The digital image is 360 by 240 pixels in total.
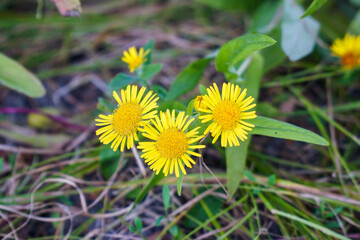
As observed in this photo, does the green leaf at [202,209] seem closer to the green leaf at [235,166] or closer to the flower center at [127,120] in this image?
the green leaf at [235,166]

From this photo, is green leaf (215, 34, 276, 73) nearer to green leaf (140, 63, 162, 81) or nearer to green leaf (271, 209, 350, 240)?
green leaf (140, 63, 162, 81)

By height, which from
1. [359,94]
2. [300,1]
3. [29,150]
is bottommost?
[29,150]

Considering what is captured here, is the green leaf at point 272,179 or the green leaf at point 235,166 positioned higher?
the green leaf at point 235,166

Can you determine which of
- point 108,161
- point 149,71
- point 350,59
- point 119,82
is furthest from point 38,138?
point 350,59

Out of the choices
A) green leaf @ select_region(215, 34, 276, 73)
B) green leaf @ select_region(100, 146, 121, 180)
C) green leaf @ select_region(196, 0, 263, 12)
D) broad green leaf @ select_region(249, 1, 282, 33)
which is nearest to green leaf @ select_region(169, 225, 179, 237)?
green leaf @ select_region(100, 146, 121, 180)

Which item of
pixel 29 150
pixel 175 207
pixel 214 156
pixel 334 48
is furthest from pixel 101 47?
pixel 334 48

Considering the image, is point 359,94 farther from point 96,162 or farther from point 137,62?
point 96,162

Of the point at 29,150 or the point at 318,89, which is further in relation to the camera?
the point at 318,89

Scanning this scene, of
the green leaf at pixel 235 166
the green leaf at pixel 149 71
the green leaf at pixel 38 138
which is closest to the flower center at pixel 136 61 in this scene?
the green leaf at pixel 149 71
